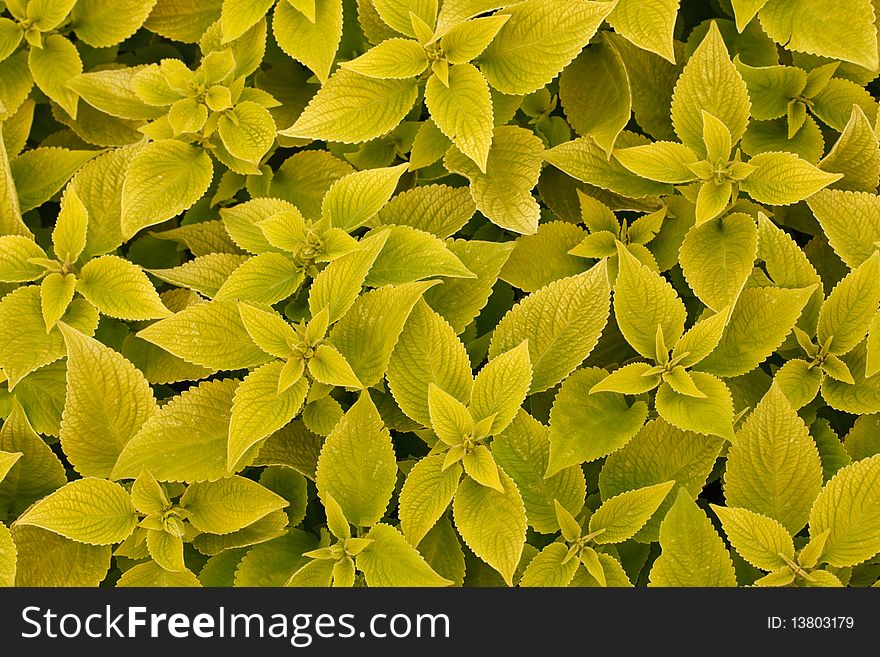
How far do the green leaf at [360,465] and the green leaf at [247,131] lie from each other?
565 millimetres

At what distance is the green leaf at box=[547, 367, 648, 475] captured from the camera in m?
1.48

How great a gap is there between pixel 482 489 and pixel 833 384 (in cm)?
66

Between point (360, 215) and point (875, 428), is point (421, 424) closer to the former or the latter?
point (360, 215)

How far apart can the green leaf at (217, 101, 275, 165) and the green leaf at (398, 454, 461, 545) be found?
2.24 ft

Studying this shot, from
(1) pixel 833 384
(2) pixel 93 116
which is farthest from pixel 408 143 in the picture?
(1) pixel 833 384

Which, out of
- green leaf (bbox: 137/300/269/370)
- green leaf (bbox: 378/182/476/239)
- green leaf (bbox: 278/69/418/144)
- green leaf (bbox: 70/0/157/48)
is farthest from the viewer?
green leaf (bbox: 70/0/157/48)

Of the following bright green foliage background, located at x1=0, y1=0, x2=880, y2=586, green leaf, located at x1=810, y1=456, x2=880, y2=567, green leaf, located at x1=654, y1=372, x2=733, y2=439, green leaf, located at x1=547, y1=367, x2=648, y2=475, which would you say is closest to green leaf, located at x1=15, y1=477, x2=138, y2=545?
bright green foliage background, located at x1=0, y1=0, x2=880, y2=586

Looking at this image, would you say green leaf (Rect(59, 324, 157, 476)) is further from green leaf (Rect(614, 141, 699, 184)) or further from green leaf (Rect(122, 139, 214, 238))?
green leaf (Rect(614, 141, 699, 184))

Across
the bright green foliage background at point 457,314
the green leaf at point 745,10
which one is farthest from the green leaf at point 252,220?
the green leaf at point 745,10

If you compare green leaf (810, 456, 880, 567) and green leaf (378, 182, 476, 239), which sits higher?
green leaf (378, 182, 476, 239)

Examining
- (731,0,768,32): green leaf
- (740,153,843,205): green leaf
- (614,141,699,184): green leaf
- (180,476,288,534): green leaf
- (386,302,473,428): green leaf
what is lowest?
(180,476,288,534): green leaf

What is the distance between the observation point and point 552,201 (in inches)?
72.5

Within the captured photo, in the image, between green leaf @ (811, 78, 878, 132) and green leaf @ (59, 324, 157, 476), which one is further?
green leaf @ (811, 78, 878, 132)
